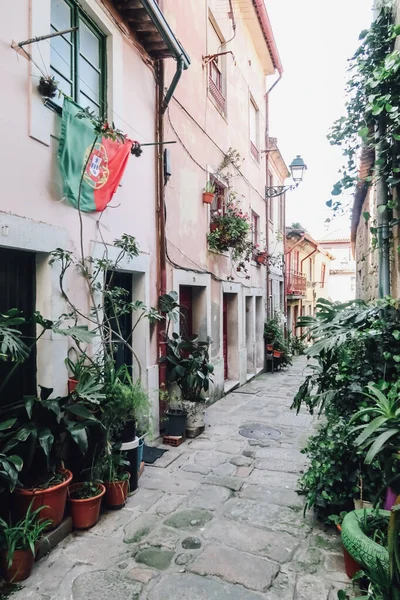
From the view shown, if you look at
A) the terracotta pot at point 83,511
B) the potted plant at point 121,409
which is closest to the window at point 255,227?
the potted plant at point 121,409

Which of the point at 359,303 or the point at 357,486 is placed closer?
the point at 357,486

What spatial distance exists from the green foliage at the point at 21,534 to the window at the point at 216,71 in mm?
7960

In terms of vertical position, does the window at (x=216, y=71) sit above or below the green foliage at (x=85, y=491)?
above

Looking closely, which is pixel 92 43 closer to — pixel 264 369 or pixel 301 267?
pixel 264 369

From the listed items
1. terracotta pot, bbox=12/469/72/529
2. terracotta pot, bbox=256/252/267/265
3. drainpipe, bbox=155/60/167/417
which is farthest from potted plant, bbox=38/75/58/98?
terracotta pot, bbox=256/252/267/265

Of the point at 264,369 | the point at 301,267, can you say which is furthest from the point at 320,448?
the point at 301,267

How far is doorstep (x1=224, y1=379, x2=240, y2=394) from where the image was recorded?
904 cm

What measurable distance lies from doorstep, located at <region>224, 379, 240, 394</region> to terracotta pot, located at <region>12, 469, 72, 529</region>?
593cm

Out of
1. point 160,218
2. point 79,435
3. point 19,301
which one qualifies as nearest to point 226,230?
point 160,218

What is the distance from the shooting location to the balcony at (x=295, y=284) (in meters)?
18.1

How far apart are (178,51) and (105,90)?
146cm

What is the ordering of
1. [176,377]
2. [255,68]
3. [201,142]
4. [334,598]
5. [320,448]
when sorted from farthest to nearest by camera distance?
[255,68], [201,142], [176,377], [320,448], [334,598]

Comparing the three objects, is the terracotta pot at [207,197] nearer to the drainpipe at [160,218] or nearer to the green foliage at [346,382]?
the drainpipe at [160,218]

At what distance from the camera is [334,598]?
8.52ft
